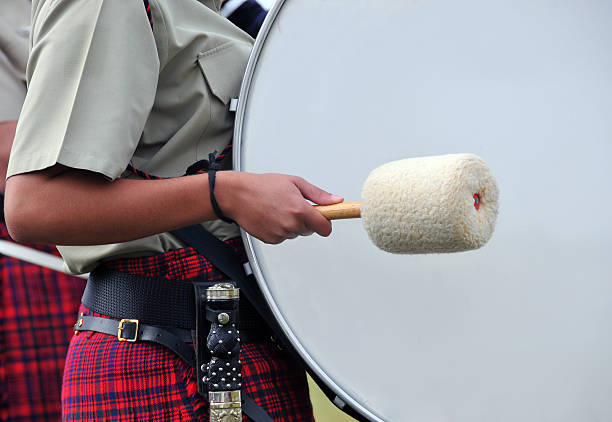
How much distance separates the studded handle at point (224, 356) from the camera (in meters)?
0.93

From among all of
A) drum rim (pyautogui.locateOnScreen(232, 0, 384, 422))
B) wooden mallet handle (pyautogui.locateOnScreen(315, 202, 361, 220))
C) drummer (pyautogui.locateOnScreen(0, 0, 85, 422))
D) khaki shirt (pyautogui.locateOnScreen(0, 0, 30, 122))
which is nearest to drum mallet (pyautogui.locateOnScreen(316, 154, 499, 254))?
wooden mallet handle (pyautogui.locateOnScreen(315, 202, 361, 220))

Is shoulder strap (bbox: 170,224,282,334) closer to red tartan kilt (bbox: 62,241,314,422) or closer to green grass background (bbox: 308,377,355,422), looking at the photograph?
red tartan kilt (bbox: 62,241,314,422)

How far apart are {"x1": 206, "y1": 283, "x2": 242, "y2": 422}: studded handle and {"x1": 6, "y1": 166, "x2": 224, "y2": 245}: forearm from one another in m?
0.13

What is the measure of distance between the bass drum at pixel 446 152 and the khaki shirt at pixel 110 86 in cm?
11

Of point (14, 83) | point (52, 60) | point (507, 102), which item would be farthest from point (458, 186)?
point (14, 83)

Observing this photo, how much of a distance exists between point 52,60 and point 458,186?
1.61ft

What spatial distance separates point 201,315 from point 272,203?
0.67 ft

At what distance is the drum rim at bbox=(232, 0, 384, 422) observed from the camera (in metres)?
1.02

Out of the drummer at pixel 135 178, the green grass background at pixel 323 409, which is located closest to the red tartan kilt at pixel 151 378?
the drummer at pixel 135 178

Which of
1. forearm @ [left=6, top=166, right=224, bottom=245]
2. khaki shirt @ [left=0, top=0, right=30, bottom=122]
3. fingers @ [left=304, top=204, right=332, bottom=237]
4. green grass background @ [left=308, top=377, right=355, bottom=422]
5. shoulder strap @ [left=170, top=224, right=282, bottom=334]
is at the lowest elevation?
green grass background @ [left=308, top=377, right=355, bottom=422]

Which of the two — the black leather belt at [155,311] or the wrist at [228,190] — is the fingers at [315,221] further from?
the black leather belt at [155,311]

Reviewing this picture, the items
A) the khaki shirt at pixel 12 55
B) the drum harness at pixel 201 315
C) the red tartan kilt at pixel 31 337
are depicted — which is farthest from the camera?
the red tartan kilt at pixel 31 337

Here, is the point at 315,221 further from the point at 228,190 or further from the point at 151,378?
the point at 151,378

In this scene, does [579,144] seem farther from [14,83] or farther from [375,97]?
[14,83]
